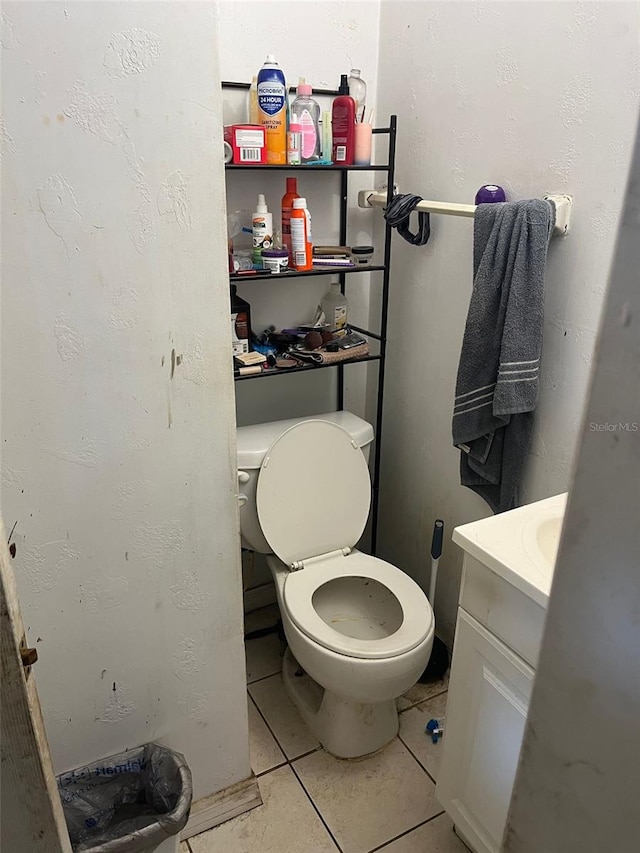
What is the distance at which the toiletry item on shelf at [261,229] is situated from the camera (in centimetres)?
155

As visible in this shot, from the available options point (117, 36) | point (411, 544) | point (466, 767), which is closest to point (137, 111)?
point (117, 36)

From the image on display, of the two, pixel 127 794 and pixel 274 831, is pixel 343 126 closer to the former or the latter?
pixel 127 794

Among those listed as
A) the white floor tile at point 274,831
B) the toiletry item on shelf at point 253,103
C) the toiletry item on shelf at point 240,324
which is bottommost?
A: the white floor tile at point 274,831

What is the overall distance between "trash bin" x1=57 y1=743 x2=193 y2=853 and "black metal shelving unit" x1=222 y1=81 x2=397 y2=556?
2.93 feet

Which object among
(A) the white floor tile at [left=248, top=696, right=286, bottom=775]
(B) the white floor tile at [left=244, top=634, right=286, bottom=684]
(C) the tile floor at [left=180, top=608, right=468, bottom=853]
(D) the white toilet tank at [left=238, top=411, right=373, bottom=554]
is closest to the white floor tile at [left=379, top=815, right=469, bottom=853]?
(C) the tile floor at [left=180, top=608, right=468, bottom=853]

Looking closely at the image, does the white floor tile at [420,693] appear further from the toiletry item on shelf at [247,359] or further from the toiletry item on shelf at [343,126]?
the toiletry item on shelf at [343,126]

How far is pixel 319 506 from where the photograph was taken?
1.73 metres

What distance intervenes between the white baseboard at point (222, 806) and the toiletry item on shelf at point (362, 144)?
5.24 feet

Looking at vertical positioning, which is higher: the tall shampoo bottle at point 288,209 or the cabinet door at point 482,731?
the tall shampoo bottle at point 288,209

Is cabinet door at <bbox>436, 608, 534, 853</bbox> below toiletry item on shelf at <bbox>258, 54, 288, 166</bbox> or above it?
below

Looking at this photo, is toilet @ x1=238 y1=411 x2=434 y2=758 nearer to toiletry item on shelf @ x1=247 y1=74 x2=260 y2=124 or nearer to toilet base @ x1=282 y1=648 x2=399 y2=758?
toilet base @ x1=282 y1=648 x2=399 y2=758

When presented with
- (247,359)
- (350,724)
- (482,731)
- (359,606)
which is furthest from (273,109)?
(350,724)

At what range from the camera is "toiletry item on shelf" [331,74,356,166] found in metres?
1.57

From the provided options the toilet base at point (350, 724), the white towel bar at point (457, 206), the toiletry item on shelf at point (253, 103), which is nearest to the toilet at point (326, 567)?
the toilet base at point (350, 724)
